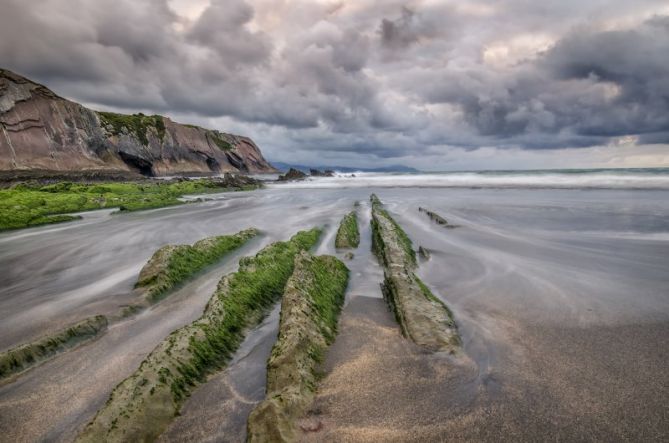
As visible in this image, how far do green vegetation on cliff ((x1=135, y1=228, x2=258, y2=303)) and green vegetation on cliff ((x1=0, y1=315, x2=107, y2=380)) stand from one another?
4.10ft

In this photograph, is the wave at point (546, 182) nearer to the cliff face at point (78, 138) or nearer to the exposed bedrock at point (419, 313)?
the cliff face at point (78, 138)

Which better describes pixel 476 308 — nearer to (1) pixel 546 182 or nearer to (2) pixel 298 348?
(2) pixel 298 348

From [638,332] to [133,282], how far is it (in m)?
9.43

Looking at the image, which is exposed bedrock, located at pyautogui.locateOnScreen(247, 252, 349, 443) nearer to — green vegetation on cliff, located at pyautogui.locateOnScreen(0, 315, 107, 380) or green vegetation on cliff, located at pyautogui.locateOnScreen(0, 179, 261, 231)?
green vegetation on cliff, located at pyautogui.locateOnScreen(0, 315, 107, 380)

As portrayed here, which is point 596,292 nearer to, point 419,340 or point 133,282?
point 419,340

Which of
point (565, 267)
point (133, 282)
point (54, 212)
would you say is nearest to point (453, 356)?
point (565, 267)

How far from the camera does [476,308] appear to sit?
6.22 m

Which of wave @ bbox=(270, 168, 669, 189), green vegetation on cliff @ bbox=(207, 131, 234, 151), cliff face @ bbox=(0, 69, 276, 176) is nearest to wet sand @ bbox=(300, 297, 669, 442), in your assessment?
wave @ bbox=(270, 168, 669, 189)

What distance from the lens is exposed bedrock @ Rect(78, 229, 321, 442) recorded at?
300cm

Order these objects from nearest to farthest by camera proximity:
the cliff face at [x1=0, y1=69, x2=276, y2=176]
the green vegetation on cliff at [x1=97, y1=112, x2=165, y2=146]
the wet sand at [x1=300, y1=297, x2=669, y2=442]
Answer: the wet sand at [x1=300, y1=297, x2=669, y2=442] < the cliff face at [x1=0, y1=69, x2=276, y2=176] < the green vegetation on cliff at [x1=97, y1=112, x2=165, y2=146]

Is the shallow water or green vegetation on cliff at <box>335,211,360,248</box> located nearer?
the shallow water

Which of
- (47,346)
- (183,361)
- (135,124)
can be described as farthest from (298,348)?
(135,124)

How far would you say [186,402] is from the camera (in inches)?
140

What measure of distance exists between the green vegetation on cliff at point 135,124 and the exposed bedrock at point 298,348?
75767 millimetres
